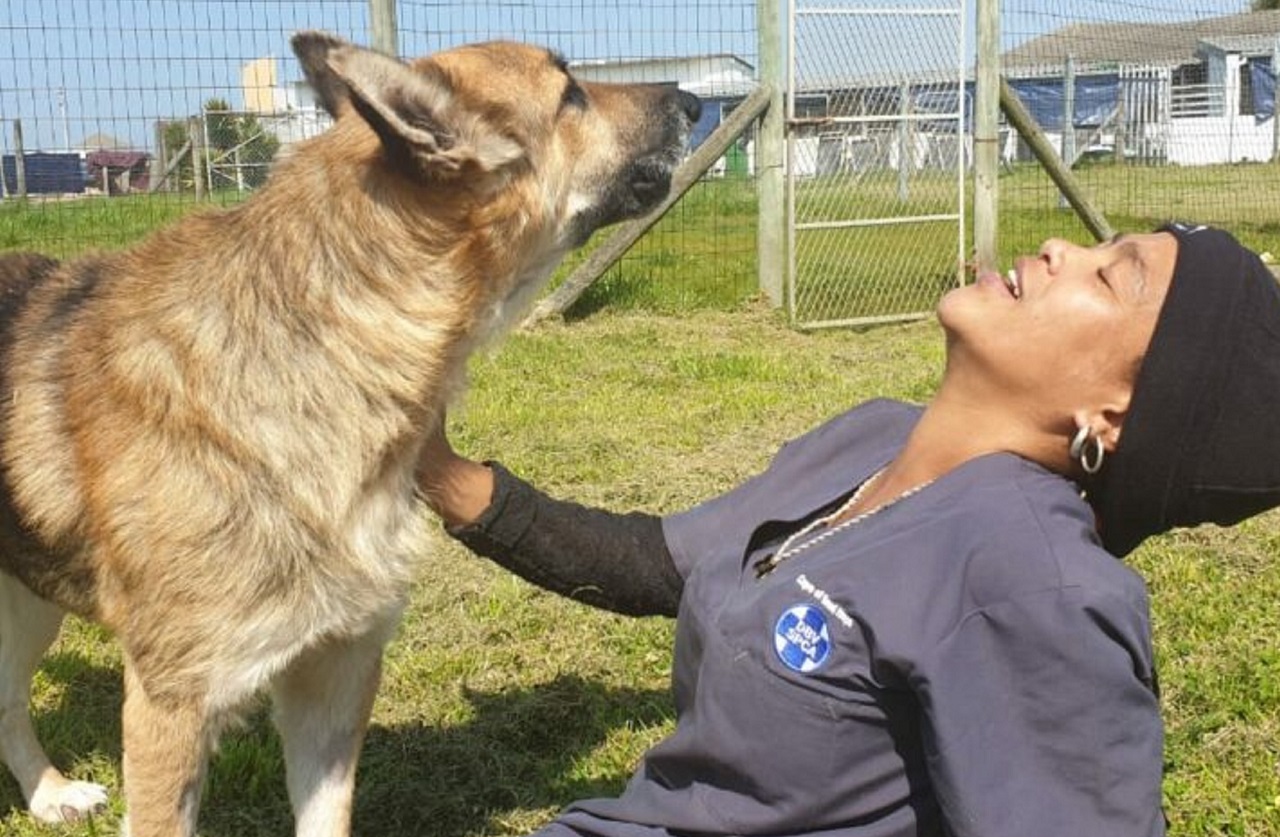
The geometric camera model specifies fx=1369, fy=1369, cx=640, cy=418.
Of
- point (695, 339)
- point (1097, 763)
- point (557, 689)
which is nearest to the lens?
point (1097, 763)

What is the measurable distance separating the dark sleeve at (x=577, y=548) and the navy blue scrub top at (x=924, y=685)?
1.81 ft

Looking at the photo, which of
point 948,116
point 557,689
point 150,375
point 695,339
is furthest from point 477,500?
point 948,116

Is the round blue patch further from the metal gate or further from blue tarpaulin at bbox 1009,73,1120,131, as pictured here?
blue tarpaulin at bbox 1009,73,1120,131

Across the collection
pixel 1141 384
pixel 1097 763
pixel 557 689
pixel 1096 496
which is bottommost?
pixel 557 689

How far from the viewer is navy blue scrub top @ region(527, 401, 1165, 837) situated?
166 centimetres

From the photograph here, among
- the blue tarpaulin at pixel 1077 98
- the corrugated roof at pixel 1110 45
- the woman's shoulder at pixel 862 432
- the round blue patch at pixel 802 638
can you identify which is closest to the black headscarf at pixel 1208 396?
the round blue patch at pixel 802 638

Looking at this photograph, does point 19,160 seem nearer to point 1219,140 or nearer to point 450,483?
point 450,483

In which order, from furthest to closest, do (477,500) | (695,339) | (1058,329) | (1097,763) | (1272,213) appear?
(1272,213) → (695,339) → (477,500) → (1058,329) → (1097,763)

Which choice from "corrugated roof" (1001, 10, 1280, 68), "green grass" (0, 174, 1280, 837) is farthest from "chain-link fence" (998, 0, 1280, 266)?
"green grass" (0, 174, 1280, 837)

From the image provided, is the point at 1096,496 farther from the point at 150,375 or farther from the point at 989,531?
the point at 150,375

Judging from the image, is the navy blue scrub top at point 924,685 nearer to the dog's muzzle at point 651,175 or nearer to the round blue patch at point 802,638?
the round blue patch at point 802,638

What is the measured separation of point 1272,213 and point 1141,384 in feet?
48.3

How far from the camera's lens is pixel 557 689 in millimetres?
4039

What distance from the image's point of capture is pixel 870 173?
10.4m
